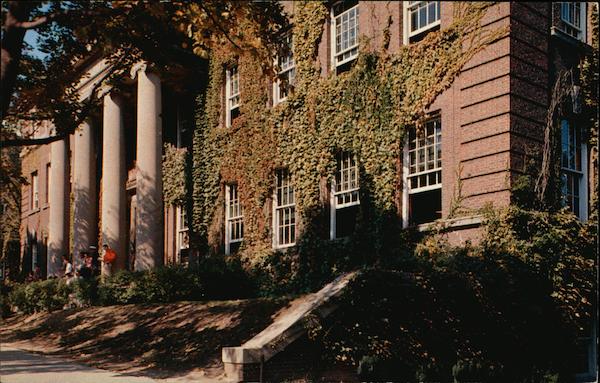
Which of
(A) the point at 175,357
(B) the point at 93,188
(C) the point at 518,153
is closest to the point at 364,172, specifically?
(C) the point at 518,153

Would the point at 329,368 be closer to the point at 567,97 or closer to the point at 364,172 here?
the point at 364,172

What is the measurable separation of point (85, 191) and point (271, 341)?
20.3 metres

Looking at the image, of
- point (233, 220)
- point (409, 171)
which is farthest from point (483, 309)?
point (233, 220)

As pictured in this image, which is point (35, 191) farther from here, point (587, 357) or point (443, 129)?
point (587, 357)

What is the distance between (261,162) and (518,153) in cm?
933

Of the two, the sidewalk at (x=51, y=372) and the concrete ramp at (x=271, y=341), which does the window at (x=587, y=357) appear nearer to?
the concrete ramp at (x=271, y=341)

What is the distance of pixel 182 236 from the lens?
2748 cm

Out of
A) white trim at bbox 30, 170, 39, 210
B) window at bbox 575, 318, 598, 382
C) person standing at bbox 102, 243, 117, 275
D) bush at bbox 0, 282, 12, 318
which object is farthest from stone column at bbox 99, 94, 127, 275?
white trim at bbox 30, 170, 39, 210

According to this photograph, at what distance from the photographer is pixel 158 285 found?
66.1 ft

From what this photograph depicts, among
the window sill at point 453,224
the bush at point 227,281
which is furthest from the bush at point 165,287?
the window sill at point 453,224

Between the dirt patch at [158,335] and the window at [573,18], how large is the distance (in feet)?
33.8

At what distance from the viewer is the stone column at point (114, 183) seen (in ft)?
85.6

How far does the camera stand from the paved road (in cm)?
1206

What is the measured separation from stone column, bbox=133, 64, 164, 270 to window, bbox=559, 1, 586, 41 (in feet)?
44.1
